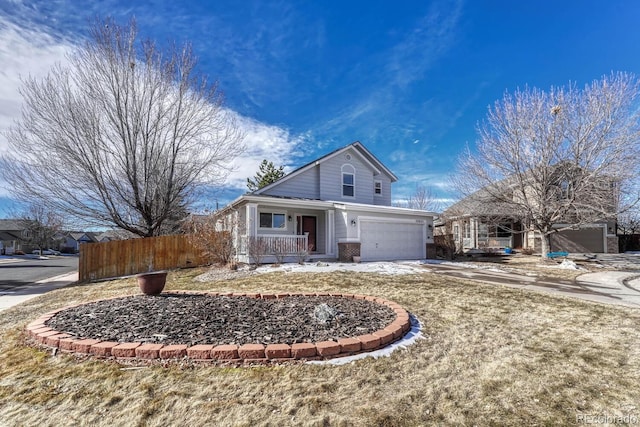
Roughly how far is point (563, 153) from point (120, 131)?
2036 cm

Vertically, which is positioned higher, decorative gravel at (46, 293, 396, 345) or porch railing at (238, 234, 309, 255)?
porch railing at (238, 234, 309, 255)

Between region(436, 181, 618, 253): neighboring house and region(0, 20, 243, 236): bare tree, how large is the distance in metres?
14.5

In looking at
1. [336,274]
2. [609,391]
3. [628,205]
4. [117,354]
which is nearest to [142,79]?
[336,274]

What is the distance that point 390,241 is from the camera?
52.3 feet

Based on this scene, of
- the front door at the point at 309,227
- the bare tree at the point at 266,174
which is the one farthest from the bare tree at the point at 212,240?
the bare tree at the point at 266,174

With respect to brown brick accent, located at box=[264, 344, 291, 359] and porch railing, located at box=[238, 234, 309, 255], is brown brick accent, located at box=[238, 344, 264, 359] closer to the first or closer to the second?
brown brick accent, located at box=[264, 344, 291, 359]

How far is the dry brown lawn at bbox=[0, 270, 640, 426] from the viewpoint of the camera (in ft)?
7.56

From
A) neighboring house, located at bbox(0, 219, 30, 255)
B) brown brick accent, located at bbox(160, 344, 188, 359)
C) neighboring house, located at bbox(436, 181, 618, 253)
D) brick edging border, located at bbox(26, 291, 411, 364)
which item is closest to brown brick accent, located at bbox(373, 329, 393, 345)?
brick edging border, located at bbox(26, 291, 411, 364)

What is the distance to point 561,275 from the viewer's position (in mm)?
11234

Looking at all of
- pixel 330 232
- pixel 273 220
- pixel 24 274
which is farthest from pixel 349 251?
pixel 24 274

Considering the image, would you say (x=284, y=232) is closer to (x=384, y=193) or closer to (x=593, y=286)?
(x=384, y=193)

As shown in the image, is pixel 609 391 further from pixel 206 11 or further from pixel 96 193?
pixel 96 193

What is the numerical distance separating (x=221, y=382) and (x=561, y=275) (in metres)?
12.9

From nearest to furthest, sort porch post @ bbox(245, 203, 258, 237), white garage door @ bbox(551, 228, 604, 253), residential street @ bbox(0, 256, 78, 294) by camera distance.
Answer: residential street @ bbox(0, 256, 78, 294) < porch post @ bbox(245, 203, 258, 237) < white garage door @ bbox(551, 228, 604, 253)
